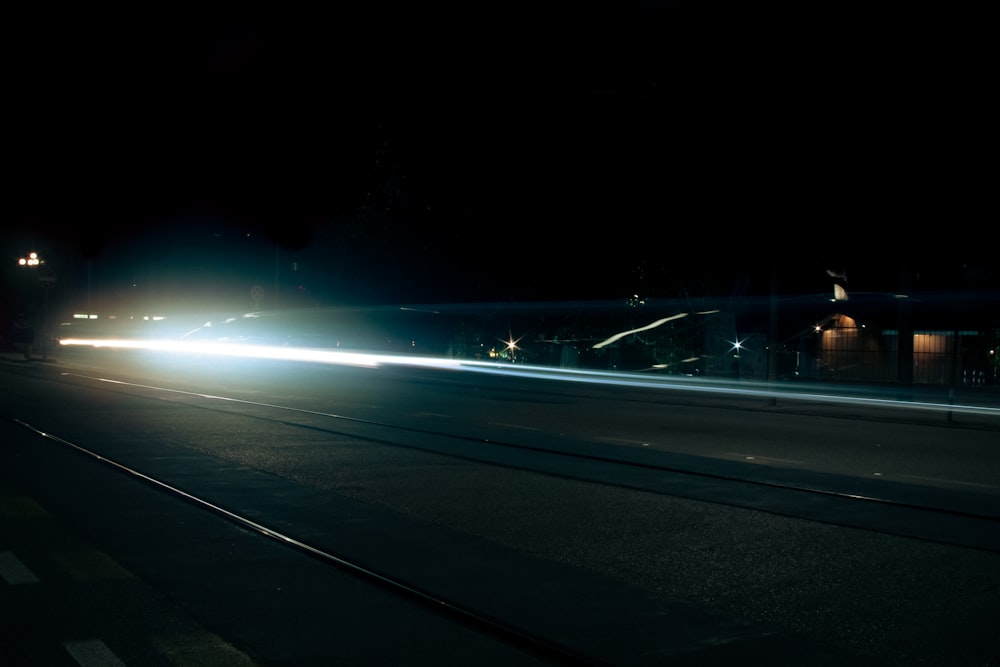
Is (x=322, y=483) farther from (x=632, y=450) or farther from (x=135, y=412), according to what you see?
(x=135, y=412)

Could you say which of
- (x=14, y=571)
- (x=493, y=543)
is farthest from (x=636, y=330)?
(x=14, y=571)

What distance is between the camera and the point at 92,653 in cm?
523

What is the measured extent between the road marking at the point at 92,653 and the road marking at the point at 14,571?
1.50 metres

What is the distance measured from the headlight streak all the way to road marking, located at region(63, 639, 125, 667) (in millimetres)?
17613

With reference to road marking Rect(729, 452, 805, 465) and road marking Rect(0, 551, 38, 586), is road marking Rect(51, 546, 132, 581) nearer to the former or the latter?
road marking Rect(0, 551, 38, 586)

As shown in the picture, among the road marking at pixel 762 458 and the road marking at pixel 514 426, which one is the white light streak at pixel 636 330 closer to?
the road marking at pixel 514 426

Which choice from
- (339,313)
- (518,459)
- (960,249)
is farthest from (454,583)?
(339,313)

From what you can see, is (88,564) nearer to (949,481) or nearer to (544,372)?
(949,481)

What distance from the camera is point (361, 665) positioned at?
16.7ft

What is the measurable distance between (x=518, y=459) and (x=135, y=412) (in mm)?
8523

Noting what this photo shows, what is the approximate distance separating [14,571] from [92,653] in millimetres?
2060

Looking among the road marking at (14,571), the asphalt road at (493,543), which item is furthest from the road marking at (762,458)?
the road marking at (14,571)

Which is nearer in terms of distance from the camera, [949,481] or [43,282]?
[949,481]

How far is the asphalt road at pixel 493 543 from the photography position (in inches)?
219
